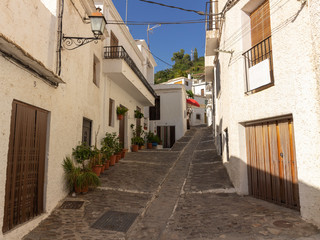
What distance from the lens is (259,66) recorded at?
6.11m

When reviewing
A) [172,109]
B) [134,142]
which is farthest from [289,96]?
[172,109]

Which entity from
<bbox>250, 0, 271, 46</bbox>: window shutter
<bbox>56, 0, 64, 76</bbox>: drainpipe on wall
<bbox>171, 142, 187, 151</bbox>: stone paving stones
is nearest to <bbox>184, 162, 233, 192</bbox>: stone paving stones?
<bbox>250, 0, 271, 46</bbox>: window shutter

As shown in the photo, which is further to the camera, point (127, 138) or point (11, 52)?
point (127, 138)

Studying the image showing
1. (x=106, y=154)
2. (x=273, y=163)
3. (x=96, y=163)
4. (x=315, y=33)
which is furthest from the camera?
(x=106, y=154)

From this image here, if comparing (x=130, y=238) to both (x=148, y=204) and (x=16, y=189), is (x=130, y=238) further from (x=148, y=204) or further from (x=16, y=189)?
(x=16, y=189)

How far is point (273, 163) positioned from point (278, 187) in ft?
1.82

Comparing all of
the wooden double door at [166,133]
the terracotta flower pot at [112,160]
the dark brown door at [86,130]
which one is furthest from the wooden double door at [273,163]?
the wooden double door at [166,133]

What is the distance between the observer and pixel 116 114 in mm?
11781

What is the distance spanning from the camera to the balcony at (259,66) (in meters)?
5.82

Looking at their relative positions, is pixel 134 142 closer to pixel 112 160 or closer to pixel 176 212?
pixel 112 160

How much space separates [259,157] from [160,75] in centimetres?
5276

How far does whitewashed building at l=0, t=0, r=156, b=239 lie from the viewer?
397cm

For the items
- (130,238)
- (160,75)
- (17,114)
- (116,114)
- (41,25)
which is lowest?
(130,238)

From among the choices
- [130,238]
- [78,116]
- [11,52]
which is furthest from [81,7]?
[130,238]
